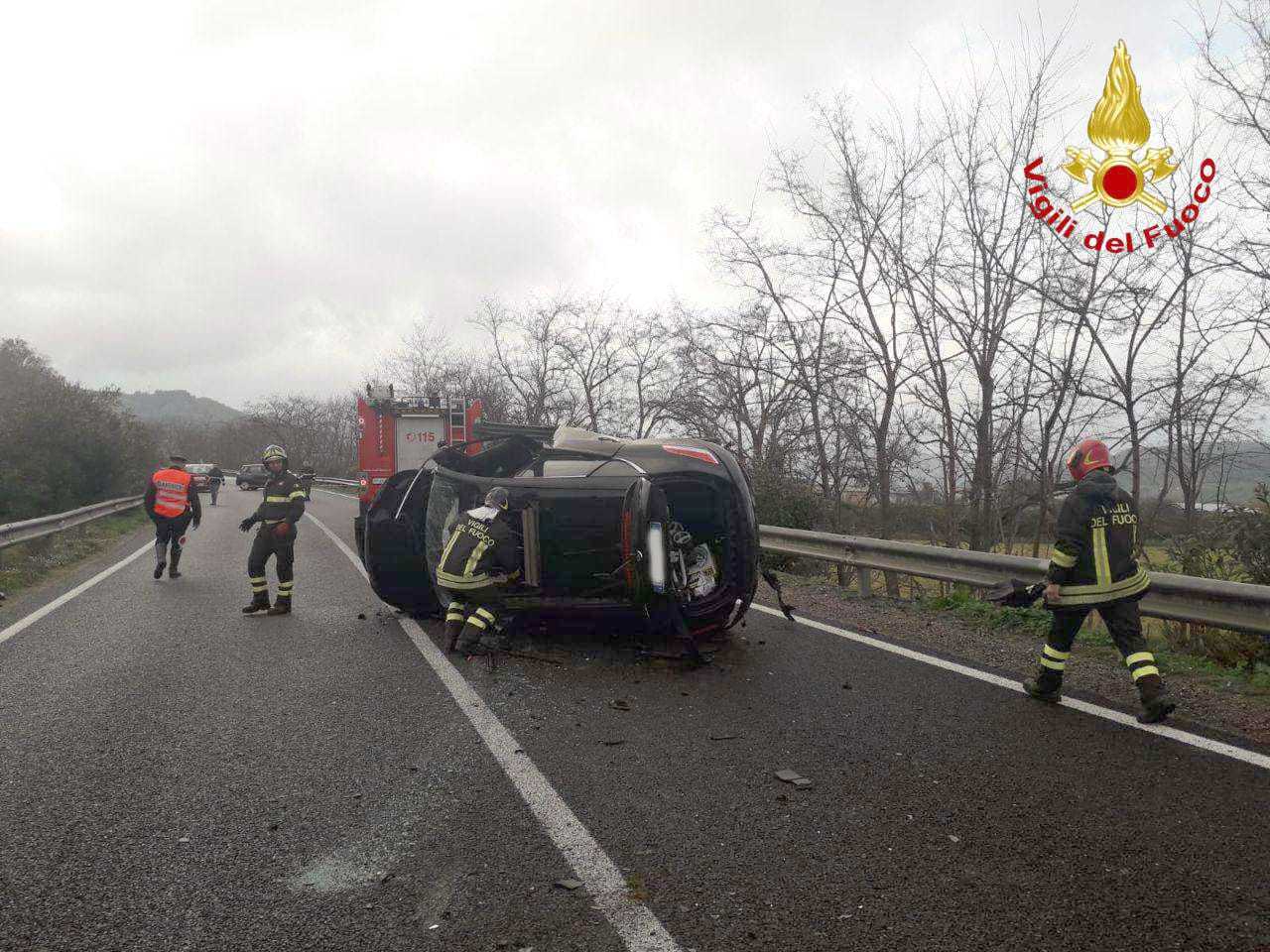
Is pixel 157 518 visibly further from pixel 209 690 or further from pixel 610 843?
pixel 610 843

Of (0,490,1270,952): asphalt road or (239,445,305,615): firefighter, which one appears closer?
(0,490,1270,952): asphalt road

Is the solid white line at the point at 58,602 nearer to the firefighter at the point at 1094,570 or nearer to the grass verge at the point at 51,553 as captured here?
the grass verge at the point at 51,553

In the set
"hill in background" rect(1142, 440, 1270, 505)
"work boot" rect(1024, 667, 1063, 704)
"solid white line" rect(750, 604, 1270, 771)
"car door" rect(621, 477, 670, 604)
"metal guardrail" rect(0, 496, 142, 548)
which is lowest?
"solid white line" rect(750, 604, 1270, 771)

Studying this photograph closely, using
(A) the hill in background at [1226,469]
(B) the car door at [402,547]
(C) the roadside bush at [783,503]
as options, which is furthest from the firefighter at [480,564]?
(A) the hill in background at [1226,469]

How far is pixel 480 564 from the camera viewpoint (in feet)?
21.9

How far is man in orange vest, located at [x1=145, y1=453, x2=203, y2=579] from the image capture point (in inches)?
475

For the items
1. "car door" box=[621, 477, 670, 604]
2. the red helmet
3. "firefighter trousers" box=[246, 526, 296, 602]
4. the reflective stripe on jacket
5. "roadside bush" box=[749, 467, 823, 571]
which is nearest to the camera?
the red helmet

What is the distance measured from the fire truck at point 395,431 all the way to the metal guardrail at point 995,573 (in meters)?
9.75

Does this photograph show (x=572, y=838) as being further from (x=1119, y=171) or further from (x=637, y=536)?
(x=1119, y=171)

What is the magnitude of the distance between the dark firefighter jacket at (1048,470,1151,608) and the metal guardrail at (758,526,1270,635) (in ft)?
2.36

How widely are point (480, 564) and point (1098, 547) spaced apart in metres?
4.19

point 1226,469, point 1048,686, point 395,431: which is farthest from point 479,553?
point 1226,469

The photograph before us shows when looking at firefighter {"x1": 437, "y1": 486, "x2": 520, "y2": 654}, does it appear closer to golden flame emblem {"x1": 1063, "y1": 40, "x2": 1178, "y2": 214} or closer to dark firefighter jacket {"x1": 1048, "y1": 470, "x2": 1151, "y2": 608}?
dark firefighter jacket {"x1": 1048, "y1": 470, "x2": 1151, "y2": 608}

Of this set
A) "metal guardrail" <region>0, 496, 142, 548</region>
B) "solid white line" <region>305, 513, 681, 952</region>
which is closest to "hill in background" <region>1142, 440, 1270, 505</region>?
"solid white line" <region>305, 513, 681, 952</region>
